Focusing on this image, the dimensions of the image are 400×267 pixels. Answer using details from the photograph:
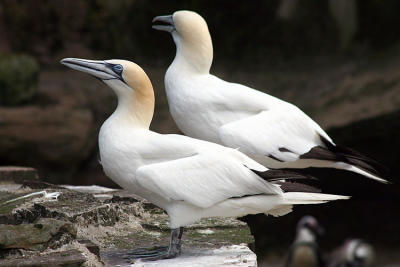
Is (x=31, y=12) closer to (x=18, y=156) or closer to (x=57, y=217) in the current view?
(x=18, y=156)

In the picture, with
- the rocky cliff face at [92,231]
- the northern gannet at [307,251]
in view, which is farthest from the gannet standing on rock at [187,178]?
Answer: the northern gannet at [307,251]

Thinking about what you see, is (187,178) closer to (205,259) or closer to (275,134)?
(205,259)

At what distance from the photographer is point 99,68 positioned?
20.4 ft

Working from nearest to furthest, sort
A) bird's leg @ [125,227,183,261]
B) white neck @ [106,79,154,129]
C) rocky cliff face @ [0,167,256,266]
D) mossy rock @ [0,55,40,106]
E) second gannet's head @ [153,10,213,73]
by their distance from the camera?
rocky cliff face @ [0,167,256,266], bird's leg @ [125,227,183,261], white neck @ [106,79,154,129], second gannet's head @ [153,10,213,73], mossy rock @ [0,55,40,106]

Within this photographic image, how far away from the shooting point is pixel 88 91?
51.1 feet

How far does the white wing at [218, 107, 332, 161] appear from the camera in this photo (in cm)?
727

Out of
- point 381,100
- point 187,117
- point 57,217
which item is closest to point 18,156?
point 381,100

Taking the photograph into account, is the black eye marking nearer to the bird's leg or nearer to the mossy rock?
the bird's leg

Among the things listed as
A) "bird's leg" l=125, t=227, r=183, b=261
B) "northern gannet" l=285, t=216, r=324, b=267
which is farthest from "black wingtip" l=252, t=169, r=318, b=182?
"northern gannet" l=285, t=216, r=324, b=267

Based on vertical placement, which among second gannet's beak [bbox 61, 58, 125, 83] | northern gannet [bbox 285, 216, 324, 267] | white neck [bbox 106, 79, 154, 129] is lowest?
northern gannet [bbox 285, 216, 324, 267]

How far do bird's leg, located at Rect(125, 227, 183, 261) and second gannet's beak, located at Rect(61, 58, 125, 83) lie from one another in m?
1.16

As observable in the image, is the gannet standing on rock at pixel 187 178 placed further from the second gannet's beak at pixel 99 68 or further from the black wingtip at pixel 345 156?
the black wingtip at pixel 345 156

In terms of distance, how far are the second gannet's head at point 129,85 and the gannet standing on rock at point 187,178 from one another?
17cm

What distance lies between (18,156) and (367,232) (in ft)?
19.7
